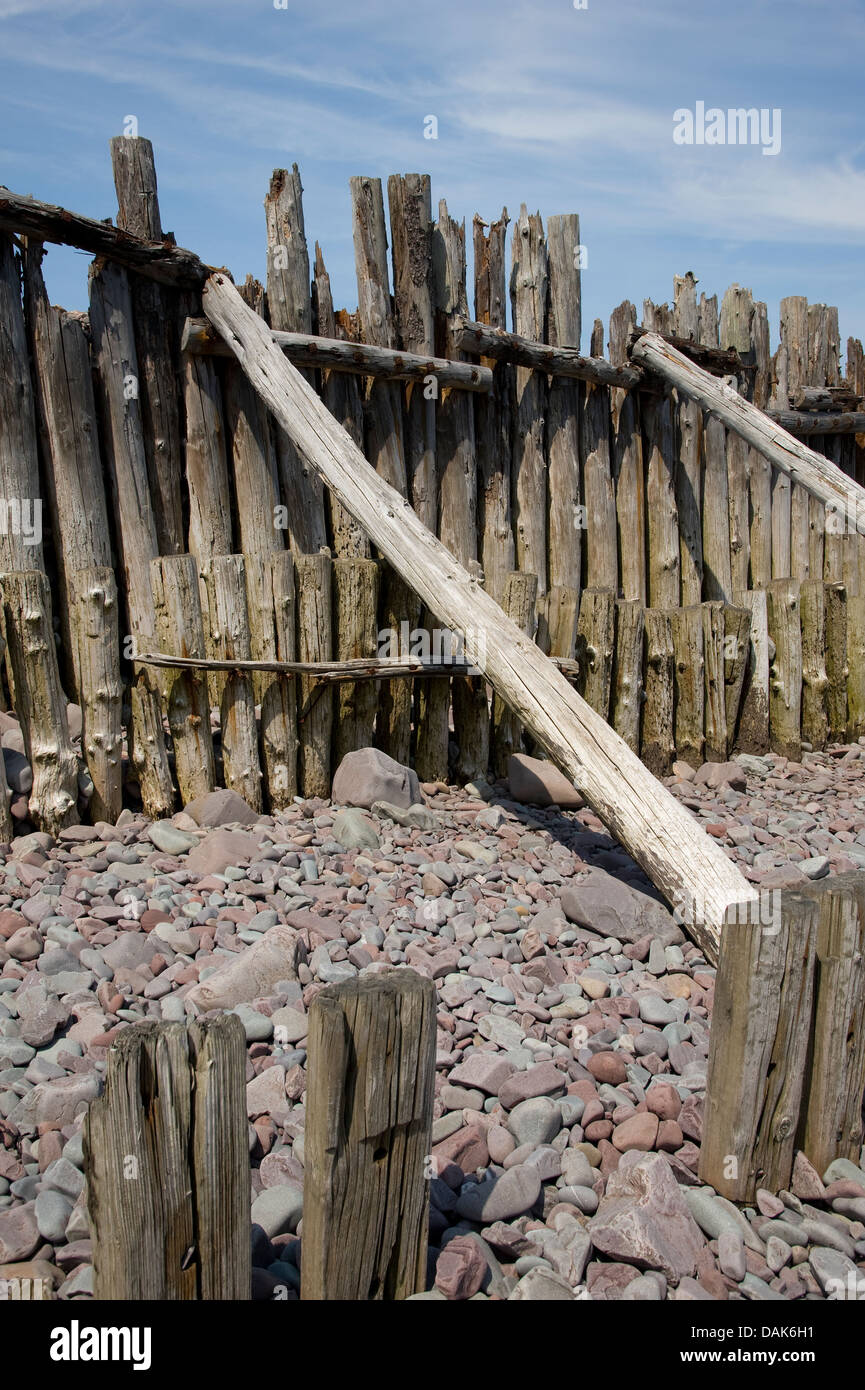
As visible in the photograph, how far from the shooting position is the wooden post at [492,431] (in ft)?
20.9

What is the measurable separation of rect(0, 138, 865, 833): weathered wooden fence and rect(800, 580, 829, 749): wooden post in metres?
0.02

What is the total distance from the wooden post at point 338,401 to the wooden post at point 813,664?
10.7ft

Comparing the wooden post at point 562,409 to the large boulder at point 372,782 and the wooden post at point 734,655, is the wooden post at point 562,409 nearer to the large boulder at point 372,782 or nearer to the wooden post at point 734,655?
the wooden post at point 734,655

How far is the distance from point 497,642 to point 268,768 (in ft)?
4.40

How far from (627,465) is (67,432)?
3.92 m

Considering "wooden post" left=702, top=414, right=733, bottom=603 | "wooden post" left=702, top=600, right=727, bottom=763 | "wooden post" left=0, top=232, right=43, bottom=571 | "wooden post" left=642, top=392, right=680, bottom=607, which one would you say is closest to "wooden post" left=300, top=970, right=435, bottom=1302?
"wooden post" left=0, top=232, right=43, bottom=571

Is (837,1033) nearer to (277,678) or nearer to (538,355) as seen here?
(277,678)

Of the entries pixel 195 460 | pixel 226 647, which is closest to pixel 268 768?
pixel 226 647

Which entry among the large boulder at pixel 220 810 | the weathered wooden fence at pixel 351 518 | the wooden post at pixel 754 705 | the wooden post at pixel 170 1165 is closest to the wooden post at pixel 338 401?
the weathered wooden fence at pixel 351 518

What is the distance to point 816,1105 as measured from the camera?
8.71 ft

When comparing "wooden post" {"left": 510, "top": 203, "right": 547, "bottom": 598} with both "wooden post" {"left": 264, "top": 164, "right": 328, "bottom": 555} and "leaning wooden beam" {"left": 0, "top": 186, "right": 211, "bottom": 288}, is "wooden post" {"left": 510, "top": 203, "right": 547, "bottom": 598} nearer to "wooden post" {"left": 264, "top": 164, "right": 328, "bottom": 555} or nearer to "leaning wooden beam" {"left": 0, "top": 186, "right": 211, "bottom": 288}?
"wooden post" {"left": 264, "top": 164, "right": 328, "bottom": 555}

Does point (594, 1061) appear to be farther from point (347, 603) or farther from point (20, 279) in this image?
point (20, 279)

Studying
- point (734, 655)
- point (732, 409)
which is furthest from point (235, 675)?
point (732, 409)
